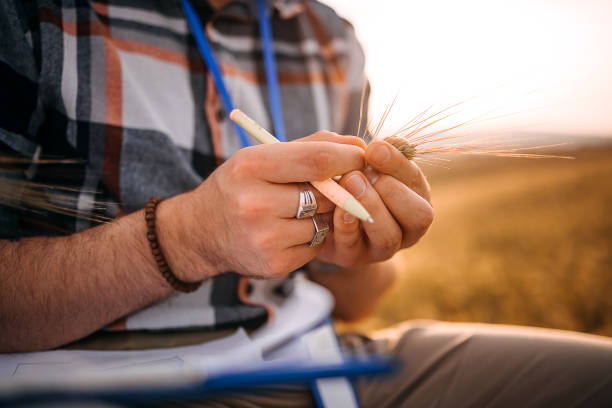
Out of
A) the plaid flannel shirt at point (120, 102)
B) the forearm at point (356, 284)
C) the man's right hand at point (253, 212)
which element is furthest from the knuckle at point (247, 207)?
the forearm at point (356, 284)

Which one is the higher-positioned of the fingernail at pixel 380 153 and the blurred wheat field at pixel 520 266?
the fingernail at pixel 380 153

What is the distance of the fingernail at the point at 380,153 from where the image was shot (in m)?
0.54

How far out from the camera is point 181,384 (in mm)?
223

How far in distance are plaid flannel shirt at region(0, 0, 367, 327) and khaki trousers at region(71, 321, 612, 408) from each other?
1.08 ft

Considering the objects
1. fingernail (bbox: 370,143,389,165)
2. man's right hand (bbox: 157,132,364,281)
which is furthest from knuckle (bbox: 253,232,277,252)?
fingernail (bbox: 370,143,389,165)

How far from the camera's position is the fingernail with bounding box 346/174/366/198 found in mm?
543

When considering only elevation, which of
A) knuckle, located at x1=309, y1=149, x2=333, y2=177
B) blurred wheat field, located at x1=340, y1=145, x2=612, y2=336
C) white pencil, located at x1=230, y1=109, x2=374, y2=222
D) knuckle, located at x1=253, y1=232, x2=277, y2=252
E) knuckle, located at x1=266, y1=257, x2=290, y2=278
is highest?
knuckle, located at x1=309, y1=149, x2=333, y2=177

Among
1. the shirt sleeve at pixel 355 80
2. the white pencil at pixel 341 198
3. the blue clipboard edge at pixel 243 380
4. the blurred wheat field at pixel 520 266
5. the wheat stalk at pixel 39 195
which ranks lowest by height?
the blurred wheat field at pixel 520 266

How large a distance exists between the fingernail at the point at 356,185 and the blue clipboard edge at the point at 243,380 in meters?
0.33

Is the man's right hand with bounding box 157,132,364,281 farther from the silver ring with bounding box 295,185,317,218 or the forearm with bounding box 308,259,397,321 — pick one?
the forearm with bounding box 308,259,397,321

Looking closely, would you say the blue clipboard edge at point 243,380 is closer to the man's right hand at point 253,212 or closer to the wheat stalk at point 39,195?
the man's right hand at point 253,212

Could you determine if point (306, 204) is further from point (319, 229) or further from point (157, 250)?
point (157, 250)

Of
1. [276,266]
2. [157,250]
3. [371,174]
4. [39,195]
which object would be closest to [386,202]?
[371,174]

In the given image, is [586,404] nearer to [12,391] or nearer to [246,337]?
[246,337]
